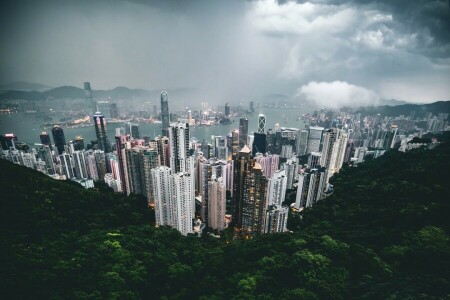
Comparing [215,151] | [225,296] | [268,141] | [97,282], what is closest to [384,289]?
[225,296]

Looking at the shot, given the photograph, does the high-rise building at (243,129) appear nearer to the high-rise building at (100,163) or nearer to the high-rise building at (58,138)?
the high-rise building at (100,163)

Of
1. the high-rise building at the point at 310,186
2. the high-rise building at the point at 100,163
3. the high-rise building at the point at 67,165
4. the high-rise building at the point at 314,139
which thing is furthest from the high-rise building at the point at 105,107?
the high-rise building at the point at 310,186

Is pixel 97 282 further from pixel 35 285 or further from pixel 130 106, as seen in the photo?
pixel 130 106

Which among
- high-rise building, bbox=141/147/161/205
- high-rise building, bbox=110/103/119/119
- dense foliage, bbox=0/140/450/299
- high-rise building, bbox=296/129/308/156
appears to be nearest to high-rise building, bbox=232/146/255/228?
dense foliage, bbox=0/140/450/299

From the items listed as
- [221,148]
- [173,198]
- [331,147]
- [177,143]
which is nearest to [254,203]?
[173,198]

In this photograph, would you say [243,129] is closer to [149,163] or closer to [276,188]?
[276,188]
